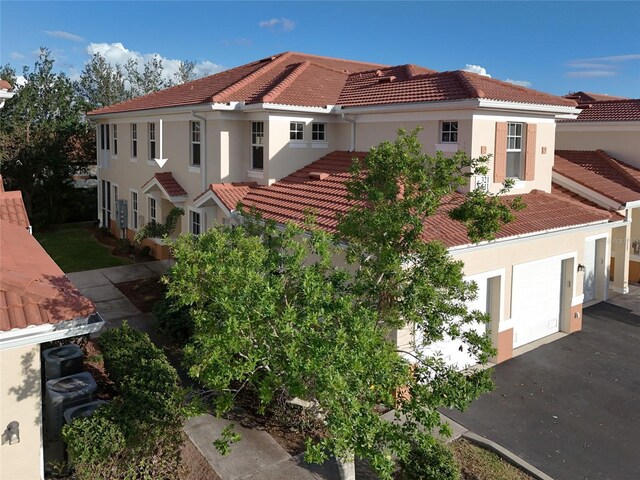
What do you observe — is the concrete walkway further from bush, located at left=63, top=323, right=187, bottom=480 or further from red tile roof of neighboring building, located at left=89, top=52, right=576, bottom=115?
red tile roof of neighboring building, located at left=89, top=52, right=576, bottom=115

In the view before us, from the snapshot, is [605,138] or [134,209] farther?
[134,209]

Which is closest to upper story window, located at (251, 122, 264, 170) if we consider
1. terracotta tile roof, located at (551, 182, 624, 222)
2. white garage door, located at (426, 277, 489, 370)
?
white garage door, located at (426, 277, 489, 370)

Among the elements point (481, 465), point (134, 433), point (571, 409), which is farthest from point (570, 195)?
point (134, 433)

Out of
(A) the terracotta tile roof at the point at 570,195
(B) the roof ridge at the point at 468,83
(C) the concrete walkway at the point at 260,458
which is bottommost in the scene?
(C) the concrete walkway at the point at 260,458

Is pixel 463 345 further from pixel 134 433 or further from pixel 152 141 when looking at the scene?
pixel 152 141

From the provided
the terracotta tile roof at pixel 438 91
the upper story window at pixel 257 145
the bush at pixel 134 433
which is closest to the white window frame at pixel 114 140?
the upper story window at pixel 257 145

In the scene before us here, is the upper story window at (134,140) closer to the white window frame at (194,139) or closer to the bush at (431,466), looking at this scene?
the white window frame at (194,139)
